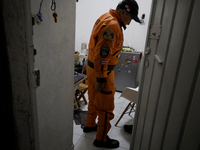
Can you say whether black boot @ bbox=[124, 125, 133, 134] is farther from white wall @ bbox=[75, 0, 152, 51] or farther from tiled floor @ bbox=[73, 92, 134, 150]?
white wall @ bbox=[75, 0, 152, 51]

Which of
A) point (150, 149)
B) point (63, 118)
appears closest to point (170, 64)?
point (150, 149)

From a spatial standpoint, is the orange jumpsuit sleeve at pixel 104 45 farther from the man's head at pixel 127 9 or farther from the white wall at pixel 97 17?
the white wall at pixel 97 17

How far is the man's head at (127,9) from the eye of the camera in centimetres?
167

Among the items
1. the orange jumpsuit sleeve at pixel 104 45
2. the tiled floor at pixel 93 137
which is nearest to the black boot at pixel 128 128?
the tiled floor at pixel 93 137

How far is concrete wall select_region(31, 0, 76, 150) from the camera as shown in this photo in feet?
3.29

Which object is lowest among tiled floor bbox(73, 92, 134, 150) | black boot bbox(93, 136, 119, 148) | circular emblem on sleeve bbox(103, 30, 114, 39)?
tiled floor bbox(73, 92, 134, 150)

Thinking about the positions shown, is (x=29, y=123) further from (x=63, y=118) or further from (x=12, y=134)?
(x=63, y=118)

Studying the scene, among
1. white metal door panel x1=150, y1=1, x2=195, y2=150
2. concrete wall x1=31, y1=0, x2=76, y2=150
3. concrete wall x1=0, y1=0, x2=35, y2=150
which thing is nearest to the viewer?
concrete wall x1=0, y1=0, x2=35, y2=150

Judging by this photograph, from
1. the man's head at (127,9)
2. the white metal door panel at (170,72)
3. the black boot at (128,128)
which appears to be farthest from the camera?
the black boot at (128,128)

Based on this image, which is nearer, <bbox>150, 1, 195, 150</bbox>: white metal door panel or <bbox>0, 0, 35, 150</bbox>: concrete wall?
<bbox>0, 0, 35, 150</bbox>: concrete wall

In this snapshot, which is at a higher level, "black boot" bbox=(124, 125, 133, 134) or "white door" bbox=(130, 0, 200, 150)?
"white door" bbox=(130, 0, 200, 150)

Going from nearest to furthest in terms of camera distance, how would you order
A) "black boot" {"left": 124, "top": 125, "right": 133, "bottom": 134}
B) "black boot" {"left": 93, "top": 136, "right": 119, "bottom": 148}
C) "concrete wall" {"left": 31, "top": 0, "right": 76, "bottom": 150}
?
"concrete wall" {"left": 31, "top": 0, "right": 76, "bottom": 150}, "black boot" {"left": 93, "top": 136, "right": 119, "bottom": 148}, "black boot" {"left": 124, "top": 125, "right": 133, "bottom": 134}

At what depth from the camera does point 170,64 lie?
2.50ft

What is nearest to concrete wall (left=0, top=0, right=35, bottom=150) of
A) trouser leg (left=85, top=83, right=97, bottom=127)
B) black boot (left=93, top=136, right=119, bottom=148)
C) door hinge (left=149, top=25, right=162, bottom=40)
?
door hinge (left=149, top=25, right=162, bottom=40)
